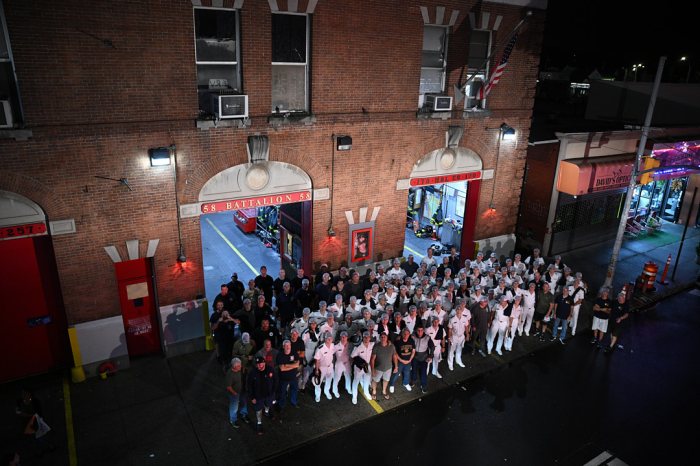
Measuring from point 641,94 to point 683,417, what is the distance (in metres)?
18.4

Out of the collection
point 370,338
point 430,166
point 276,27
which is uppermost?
point 276,27

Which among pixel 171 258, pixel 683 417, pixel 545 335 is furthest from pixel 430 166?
pixel 683 417

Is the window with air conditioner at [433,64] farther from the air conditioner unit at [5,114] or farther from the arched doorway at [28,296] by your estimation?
the arched doorway at [28,296]

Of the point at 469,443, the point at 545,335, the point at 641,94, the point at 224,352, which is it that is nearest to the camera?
the point at 469,443

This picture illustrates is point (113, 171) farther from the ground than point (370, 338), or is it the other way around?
point (113, 171)

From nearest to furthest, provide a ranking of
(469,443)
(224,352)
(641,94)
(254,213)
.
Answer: (469,443) → (224,352) → (254,213) → (641,94)

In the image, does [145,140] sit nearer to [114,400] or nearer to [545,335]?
[114,400]

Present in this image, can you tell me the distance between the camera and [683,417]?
1173 centimetres

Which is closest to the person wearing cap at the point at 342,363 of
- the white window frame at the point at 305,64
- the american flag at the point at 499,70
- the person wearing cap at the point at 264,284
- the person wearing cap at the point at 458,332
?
the person wearing cap at the point at 458,332

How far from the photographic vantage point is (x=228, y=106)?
39.4 feet

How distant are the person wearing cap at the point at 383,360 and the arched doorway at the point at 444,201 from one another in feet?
20.4

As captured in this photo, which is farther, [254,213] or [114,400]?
[254,213]

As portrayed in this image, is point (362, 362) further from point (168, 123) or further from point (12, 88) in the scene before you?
point (12, 88)

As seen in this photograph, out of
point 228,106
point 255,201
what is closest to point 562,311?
point 255,201
